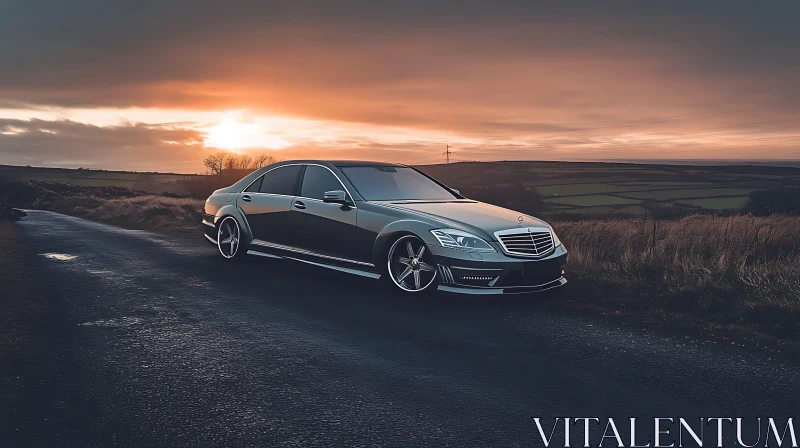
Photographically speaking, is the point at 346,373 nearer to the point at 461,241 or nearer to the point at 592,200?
the point at 461,241

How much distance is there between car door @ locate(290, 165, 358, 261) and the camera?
28.1 feet

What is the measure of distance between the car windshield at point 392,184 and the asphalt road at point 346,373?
4.98ft

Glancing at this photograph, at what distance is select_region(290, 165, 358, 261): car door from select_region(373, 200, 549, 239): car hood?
54 centimetres

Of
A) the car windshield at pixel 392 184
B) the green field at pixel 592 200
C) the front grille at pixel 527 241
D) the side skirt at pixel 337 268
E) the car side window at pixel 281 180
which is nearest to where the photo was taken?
the front grille at pixel 527 241

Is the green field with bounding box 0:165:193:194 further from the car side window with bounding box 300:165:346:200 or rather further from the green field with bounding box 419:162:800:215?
the car side window with bounding box 300:165:346:200

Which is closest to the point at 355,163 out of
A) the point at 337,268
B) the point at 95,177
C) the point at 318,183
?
the point at 318,183

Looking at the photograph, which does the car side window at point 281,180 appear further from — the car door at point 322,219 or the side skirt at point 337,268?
the side skirt at point 337,268

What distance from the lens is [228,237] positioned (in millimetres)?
10828

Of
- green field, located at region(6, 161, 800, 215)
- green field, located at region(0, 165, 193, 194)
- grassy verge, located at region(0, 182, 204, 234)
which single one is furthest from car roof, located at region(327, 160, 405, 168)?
green field, located at region(0, 165, 193, 194)

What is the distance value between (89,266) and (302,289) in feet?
14.2

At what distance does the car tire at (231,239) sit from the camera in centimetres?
1045

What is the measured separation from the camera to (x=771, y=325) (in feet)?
21.4

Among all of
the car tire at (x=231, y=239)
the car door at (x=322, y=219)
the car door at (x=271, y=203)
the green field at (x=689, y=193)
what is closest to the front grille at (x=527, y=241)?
the car door at (x=322, y=219)

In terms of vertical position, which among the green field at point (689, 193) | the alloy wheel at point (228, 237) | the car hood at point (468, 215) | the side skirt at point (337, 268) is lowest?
the green field at point (689, 193)
